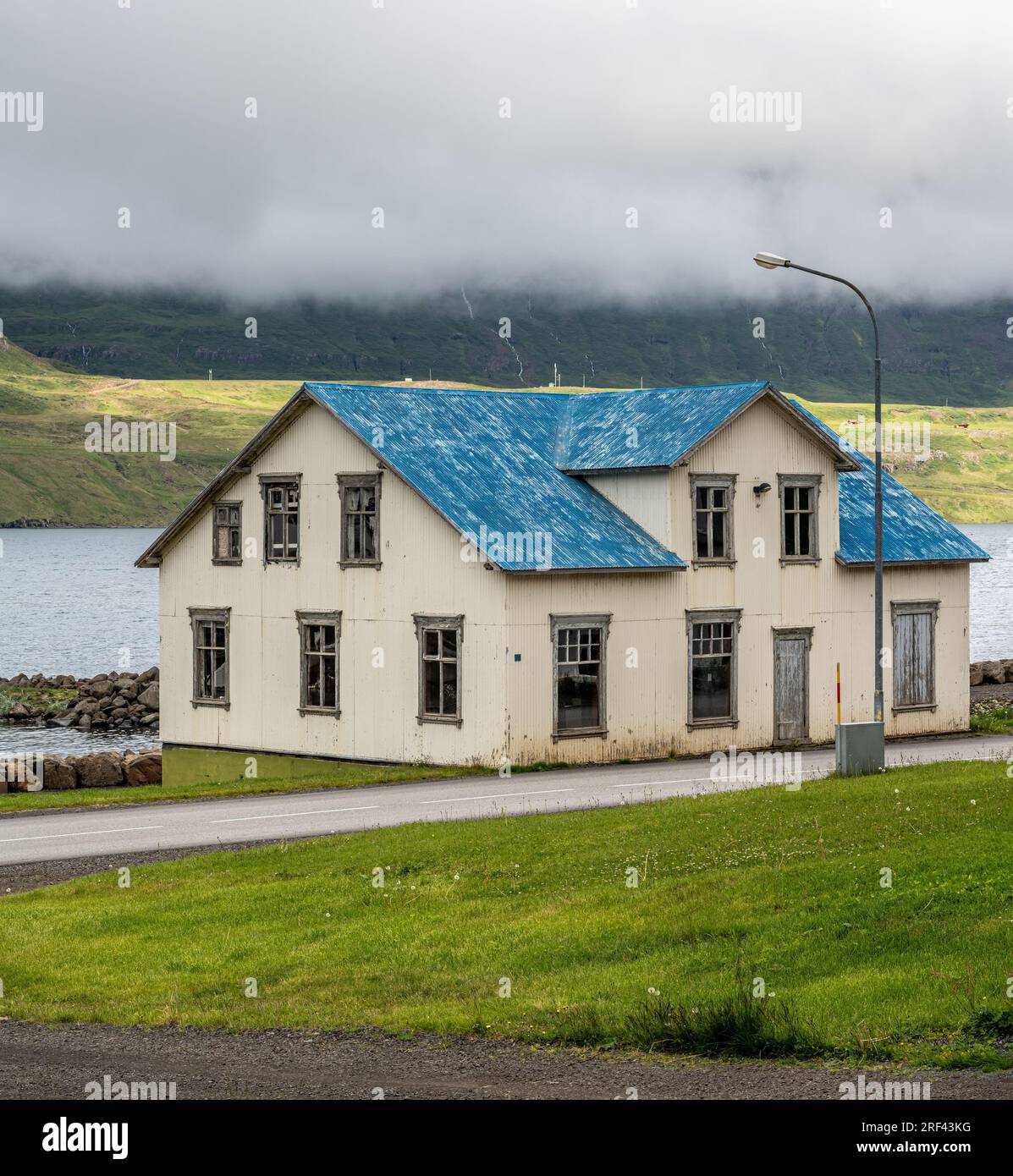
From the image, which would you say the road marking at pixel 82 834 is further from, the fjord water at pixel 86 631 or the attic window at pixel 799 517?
the fjord water at pixel 86 631

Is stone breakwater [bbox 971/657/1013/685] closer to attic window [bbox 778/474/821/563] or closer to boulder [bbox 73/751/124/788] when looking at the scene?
attic window [bbox 778/474/821/563]

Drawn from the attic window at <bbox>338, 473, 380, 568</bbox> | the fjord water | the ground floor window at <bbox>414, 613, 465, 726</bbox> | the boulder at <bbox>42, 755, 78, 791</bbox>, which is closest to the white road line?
the ground floor window at <bbox>414, 613, 465, 726</bbox>

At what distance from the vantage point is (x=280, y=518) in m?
39.5

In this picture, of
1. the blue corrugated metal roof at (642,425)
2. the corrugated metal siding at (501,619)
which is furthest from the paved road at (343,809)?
the blue corrugated metal roof at (642,425)

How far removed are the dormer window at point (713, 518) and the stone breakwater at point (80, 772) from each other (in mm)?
15326

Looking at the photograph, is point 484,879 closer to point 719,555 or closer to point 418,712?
point 418,712

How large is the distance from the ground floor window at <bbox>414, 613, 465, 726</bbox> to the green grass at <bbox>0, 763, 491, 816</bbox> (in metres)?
1.19

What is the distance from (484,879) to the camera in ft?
65.3

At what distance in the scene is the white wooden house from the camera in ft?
117

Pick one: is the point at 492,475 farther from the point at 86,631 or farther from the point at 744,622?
the point at 86,631

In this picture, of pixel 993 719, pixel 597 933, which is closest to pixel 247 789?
pixel 597 933

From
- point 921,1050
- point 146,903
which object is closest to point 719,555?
point 146,903

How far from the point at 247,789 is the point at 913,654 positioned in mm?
18192
